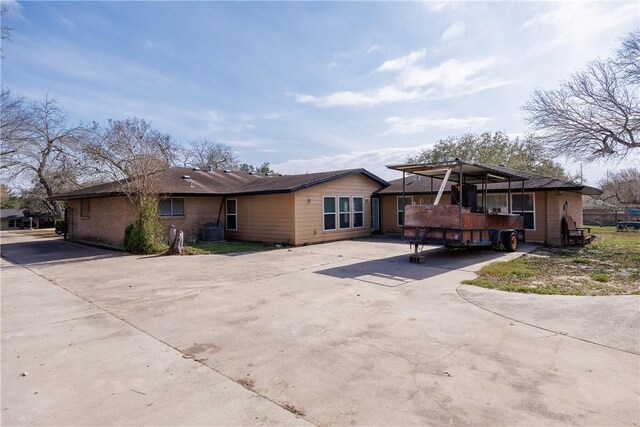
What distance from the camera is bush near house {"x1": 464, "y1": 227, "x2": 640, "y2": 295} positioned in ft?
22.8

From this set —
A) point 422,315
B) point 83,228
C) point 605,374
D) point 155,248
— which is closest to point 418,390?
point 605,374

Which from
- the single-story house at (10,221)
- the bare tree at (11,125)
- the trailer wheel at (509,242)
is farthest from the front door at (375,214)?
the single-story house at (10,221)

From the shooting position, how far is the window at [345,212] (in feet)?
56.4

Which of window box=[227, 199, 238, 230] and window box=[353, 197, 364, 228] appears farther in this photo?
window box=[353, 197, 364, 228]

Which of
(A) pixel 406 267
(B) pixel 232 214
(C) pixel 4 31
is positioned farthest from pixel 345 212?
(C) pixel 4 31

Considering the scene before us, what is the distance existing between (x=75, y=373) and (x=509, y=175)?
12183 millimetres

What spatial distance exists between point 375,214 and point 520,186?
22.8 ft

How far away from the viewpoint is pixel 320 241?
1592 centimetres

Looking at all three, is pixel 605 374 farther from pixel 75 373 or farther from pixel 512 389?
pixel 75 373

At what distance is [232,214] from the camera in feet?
58.2

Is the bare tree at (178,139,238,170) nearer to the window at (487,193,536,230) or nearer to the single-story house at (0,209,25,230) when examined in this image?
the single-story house at (0,209,25,230)

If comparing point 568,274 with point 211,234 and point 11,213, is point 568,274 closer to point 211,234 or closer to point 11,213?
point 211,234

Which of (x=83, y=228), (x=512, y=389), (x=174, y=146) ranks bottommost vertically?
(x=512, y=389)

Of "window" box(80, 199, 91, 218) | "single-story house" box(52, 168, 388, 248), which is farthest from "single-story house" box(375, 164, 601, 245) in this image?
"window" box(80, 199, 91, 218)
